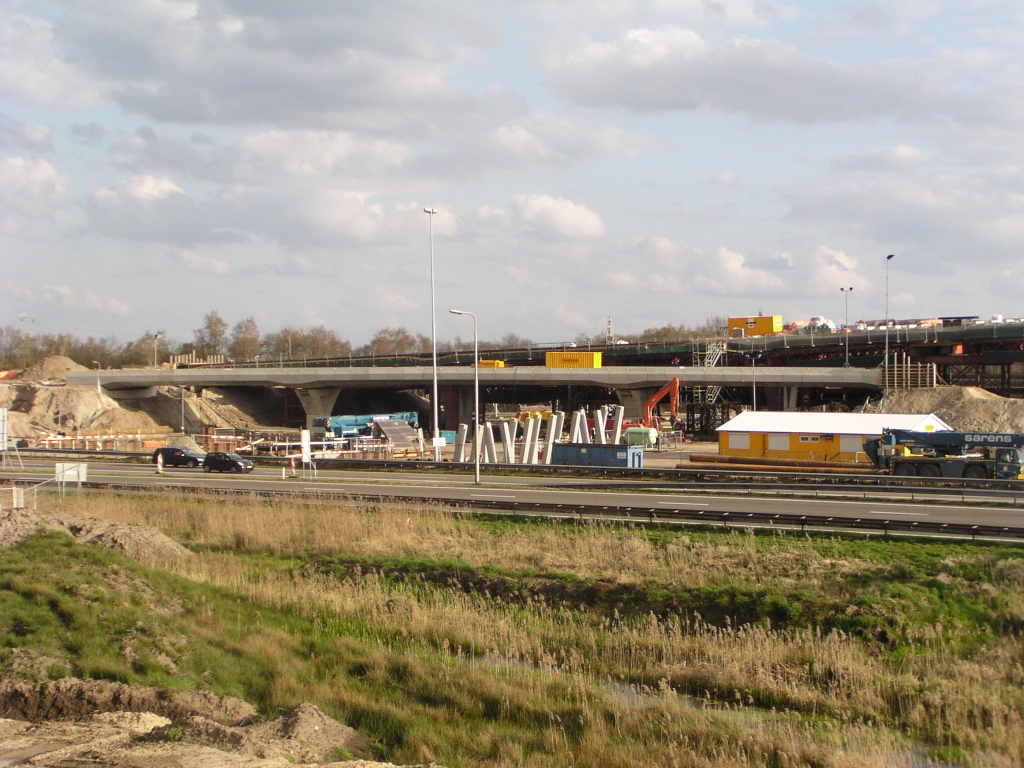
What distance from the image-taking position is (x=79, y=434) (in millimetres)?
77625

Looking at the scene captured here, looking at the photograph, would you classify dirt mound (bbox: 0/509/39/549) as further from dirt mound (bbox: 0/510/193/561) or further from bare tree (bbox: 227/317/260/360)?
bare tree (bbox: 227/317/260/360)

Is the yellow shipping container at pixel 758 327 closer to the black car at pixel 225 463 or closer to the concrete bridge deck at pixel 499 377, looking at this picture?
the concrete bridge deck at pixel 499 377

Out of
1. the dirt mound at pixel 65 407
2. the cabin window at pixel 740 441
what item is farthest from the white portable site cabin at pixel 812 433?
the dirt mound at pixel 65 407

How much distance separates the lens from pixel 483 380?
8044 centimetres

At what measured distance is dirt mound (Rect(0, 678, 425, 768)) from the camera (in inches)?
405

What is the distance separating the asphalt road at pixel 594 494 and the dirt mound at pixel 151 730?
15462 mm

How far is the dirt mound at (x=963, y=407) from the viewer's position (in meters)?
58.5

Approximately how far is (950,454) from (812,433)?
29.6 feet

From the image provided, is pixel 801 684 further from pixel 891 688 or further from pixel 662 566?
pixel 662 566

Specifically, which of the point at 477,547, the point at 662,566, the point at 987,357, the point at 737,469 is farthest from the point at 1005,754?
the point at 987,357

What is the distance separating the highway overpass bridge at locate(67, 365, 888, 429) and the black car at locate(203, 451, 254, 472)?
31231 mm

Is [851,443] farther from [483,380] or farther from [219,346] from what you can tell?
[219,346]

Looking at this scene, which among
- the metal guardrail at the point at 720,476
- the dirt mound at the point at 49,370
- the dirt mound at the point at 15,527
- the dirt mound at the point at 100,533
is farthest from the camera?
the dirt mound at the point at 49,370

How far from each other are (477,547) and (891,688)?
12.5m
